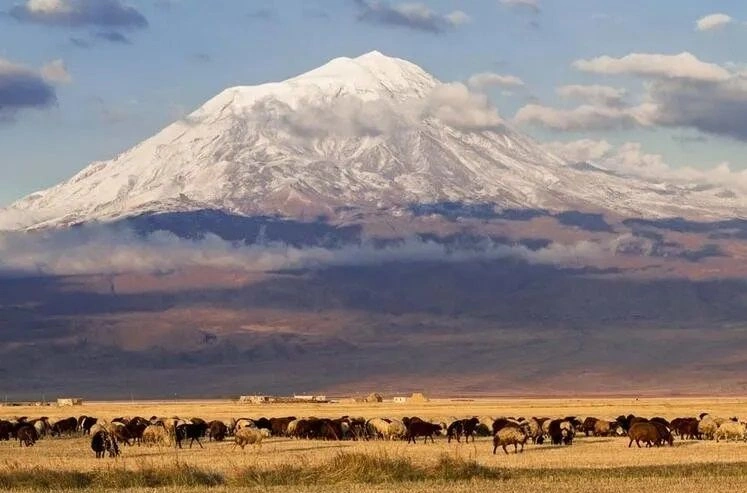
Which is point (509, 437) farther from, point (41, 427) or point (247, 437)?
point (41, 427)

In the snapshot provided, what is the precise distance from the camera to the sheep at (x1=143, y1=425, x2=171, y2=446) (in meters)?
50.0

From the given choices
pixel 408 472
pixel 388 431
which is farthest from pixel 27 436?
pixel 408 472

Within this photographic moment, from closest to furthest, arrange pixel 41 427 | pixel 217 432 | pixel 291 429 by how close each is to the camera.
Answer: pixel 217 432, pixel 291 429, pixel 41 427

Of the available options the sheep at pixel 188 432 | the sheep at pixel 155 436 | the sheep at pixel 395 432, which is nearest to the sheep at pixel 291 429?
the sheep at pixel 395 432

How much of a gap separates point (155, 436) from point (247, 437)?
3.82 meters

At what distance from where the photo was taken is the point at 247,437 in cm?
4800

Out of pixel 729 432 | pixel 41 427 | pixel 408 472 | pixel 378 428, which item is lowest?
pixel 408 472

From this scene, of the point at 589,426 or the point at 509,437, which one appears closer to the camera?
the point at 509,437

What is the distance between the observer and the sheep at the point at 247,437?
47.6 metres

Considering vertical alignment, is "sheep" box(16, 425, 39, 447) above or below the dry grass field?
above

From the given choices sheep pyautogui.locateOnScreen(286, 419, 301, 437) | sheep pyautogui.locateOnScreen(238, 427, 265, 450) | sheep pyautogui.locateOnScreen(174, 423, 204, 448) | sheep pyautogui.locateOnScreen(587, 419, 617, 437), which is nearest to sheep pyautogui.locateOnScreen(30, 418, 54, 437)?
sheep pyautogui.locateOnScreen(174, 423, 204, 448)

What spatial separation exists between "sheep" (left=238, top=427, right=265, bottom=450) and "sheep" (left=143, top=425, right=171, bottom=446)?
3.01 metres

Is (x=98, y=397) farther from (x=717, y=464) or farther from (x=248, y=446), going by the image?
(x=717, y=464)

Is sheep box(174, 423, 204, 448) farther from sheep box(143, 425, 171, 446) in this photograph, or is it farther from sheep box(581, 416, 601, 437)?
sheep box(581, 416, 601, 437)
